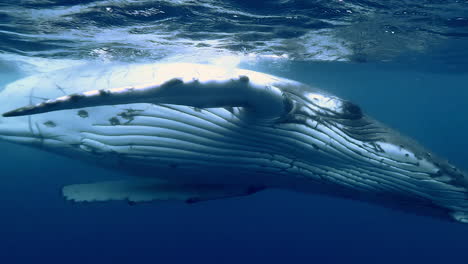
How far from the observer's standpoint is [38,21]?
1044 centimetres

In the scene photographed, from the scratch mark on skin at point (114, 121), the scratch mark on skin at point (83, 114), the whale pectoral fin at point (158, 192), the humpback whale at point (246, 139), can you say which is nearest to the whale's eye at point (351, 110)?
the humpback whale at point (246, 139)

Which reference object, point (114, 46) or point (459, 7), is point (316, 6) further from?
point (114, 46)

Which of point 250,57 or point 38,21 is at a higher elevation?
point 38,21

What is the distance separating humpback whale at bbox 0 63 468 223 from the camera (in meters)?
3.27

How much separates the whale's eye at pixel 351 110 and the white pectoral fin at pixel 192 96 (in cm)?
89

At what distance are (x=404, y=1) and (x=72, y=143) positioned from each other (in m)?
10.3

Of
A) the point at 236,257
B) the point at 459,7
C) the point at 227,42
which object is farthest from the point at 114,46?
the point at 236,257

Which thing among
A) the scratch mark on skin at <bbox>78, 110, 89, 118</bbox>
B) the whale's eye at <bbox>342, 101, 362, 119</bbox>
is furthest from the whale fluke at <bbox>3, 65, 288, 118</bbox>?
the scratch mark on skin at <bbox>78, 110, 89, 118</bbox>

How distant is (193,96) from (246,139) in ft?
3.18

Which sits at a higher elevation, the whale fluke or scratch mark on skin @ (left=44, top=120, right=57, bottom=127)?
the whale fluke

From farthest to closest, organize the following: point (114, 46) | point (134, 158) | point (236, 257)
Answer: point (236, 257)
point (114, 46)
point (134, 158)

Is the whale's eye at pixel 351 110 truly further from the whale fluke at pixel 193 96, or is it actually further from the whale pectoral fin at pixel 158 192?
the whale pectoral fin at pixel 158 192

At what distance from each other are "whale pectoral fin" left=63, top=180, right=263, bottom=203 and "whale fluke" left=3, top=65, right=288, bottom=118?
1.70 meters

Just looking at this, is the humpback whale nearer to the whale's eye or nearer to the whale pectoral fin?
the whale's eye
